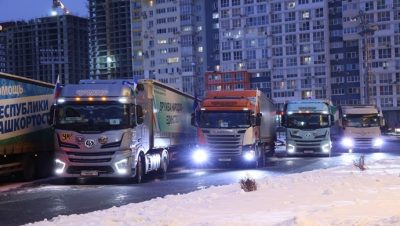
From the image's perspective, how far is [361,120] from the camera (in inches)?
1688

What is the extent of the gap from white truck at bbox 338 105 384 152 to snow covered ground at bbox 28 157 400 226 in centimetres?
2697

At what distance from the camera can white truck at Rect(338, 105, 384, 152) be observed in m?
42.4

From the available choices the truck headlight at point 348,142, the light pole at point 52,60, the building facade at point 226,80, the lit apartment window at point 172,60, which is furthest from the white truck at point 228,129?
the lit apartment window at point 172,60

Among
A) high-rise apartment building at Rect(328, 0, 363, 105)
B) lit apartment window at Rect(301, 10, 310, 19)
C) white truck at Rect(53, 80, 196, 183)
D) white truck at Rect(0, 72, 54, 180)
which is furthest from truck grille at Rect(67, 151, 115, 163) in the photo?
lit apartment window at Rect(301, 10, 310, 19)

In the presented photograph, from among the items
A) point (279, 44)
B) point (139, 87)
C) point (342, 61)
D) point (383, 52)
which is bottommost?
point (139, 87)

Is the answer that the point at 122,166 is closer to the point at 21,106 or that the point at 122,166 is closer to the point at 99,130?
the point at 99,130

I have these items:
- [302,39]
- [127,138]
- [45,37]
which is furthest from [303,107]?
[45,37]

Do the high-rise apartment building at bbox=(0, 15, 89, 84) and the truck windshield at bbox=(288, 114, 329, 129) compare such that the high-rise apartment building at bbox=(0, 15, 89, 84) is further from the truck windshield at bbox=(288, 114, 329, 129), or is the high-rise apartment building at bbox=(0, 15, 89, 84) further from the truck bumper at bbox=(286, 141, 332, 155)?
the truck windshield at bbox=(288, 114, 329, 129)

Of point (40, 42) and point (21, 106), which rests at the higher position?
point (40, 42)

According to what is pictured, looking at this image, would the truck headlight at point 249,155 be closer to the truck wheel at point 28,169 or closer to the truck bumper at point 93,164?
the truck bumper at point 93,164

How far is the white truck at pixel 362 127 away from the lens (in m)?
42.4

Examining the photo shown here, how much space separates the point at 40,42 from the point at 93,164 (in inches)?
5746

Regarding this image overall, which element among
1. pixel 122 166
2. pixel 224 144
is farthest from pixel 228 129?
pixel 122 166

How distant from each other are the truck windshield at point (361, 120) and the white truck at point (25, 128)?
23.6 meters
